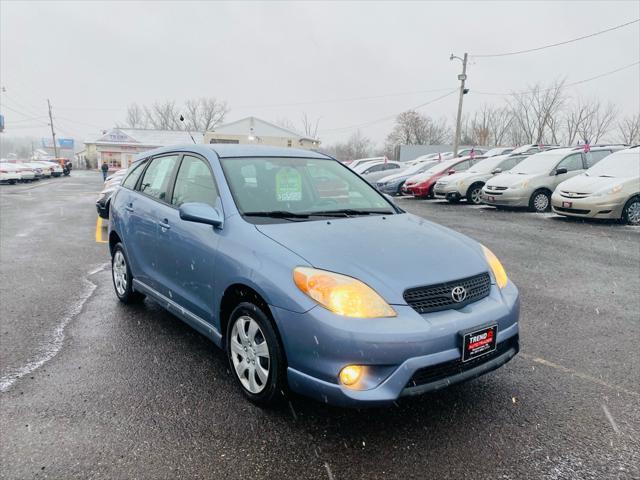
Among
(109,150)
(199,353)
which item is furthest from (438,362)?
(109,150)

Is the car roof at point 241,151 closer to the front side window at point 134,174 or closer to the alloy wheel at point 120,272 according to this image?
the front side window at point 134,174

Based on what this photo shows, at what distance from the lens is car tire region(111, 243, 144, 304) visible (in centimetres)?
479

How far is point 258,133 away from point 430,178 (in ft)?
133

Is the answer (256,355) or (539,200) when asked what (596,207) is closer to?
(539,200)

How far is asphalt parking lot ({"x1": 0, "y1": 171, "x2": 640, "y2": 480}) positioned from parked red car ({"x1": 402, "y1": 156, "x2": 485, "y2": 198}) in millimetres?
11962

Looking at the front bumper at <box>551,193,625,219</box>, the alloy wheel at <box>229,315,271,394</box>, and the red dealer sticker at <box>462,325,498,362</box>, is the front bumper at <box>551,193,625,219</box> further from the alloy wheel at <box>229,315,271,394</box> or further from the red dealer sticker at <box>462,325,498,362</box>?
the alloy wheel at <box>229,315,271,394</box>

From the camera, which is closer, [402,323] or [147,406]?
[402,323]

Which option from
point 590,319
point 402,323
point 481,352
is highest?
point 402,323

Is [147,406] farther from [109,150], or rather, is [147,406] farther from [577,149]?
[109,150]

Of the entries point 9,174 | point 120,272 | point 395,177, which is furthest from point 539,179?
point 9,174

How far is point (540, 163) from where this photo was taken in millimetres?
13211

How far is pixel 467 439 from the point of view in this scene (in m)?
2.63

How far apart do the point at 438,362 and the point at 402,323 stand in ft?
0.95

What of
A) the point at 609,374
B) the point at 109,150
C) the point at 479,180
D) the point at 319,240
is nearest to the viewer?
the point at 319,240
